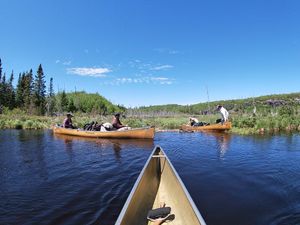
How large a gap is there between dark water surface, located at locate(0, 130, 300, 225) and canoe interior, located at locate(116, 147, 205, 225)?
0.87 m

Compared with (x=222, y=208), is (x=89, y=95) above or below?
above

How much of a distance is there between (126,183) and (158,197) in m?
2.57

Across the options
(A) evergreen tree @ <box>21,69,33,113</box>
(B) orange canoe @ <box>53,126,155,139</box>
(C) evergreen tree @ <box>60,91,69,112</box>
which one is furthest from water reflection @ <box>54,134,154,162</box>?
(C) evergreen tree @ <box>60,91,69,112</box>

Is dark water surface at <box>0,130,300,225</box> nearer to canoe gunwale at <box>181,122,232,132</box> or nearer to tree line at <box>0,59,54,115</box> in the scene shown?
canoe gunwale at <box>181,122,232,132</box>

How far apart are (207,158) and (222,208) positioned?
21.1 ft

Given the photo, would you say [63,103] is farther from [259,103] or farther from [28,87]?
[259,103]

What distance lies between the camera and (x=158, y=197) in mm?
6676

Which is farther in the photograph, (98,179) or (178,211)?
(98,179)

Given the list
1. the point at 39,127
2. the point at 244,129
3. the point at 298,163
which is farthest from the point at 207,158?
the point at 39,127

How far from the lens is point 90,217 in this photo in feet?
20.7

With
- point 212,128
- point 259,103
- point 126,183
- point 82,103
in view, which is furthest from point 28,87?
point 259,103

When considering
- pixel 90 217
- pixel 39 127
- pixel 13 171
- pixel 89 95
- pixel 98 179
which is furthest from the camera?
pixel 89 95

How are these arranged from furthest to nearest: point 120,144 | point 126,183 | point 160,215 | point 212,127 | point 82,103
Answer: point 82,103 < point 212,127 < point 120,144 < point 126,183 < point 160,215

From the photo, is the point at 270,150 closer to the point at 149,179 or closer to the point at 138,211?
the point at 149,179
